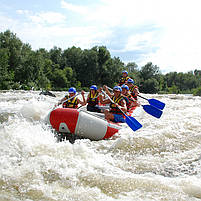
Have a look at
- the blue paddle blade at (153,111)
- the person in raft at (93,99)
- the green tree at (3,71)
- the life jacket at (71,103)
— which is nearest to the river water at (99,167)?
the life jacket at (71,103)

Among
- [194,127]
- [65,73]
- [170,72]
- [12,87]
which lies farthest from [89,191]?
[170,72]

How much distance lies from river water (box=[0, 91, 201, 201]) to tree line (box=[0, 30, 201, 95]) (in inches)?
944

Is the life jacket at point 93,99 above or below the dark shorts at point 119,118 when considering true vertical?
above

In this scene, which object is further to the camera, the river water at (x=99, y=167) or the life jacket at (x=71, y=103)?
the life jacket at (x=71, y=103)

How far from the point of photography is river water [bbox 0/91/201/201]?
122 inches

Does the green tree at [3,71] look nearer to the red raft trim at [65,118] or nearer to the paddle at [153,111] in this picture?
the paddle at [153,111]

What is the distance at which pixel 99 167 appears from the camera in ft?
12.7

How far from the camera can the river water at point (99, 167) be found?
3.09 meters

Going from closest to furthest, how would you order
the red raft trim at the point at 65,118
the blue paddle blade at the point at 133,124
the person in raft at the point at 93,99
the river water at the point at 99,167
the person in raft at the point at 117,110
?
the river water at the point at 99,167 < the red raft trim at the point at 65,118 < the blue paddle blade at the point at 133,124 < the person in raft at the point at 117,110 < the person in raft at the point at 93,99

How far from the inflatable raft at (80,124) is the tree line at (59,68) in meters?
23.2

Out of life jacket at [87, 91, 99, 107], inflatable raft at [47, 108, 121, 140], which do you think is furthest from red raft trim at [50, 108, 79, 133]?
life jacket at [87, 91, 99, 107]

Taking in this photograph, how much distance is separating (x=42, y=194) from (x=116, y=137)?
269 cm

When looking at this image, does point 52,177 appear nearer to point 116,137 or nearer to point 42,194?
point 42,194

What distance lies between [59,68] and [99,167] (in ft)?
143
